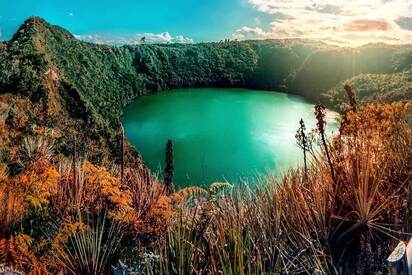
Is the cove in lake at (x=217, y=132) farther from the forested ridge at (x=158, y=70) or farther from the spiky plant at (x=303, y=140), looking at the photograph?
the spiky plant at (x=303, y=140)

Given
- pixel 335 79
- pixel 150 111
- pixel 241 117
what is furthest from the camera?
pixel 335 79

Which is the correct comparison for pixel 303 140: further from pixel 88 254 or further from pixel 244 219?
pixel 88 254

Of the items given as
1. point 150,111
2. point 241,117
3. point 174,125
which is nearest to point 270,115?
point 241,117

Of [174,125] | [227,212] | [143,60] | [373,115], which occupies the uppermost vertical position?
[143,60]

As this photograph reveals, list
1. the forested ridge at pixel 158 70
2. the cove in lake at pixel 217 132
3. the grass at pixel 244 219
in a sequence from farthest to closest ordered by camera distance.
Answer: the forested ridge at pixel 158 70 → the cove in lake at pixel 217 132 → the grass at pixel 244 219

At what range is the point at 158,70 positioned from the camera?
114 m

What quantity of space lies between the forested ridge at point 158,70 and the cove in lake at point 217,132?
176 inches

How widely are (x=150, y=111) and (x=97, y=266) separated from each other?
68.5m

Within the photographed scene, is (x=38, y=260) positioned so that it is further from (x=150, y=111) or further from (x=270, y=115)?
(x=150, y=111)

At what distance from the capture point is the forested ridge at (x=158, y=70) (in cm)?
4259

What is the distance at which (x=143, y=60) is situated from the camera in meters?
114

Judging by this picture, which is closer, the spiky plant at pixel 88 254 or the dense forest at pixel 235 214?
the dense forest at pixel 235 214

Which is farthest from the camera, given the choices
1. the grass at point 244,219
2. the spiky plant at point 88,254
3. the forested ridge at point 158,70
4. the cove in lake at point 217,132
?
the forested ridge at point 158,70

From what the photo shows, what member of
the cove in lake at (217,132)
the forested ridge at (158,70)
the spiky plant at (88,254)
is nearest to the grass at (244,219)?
the spiky plant at (88,254)
